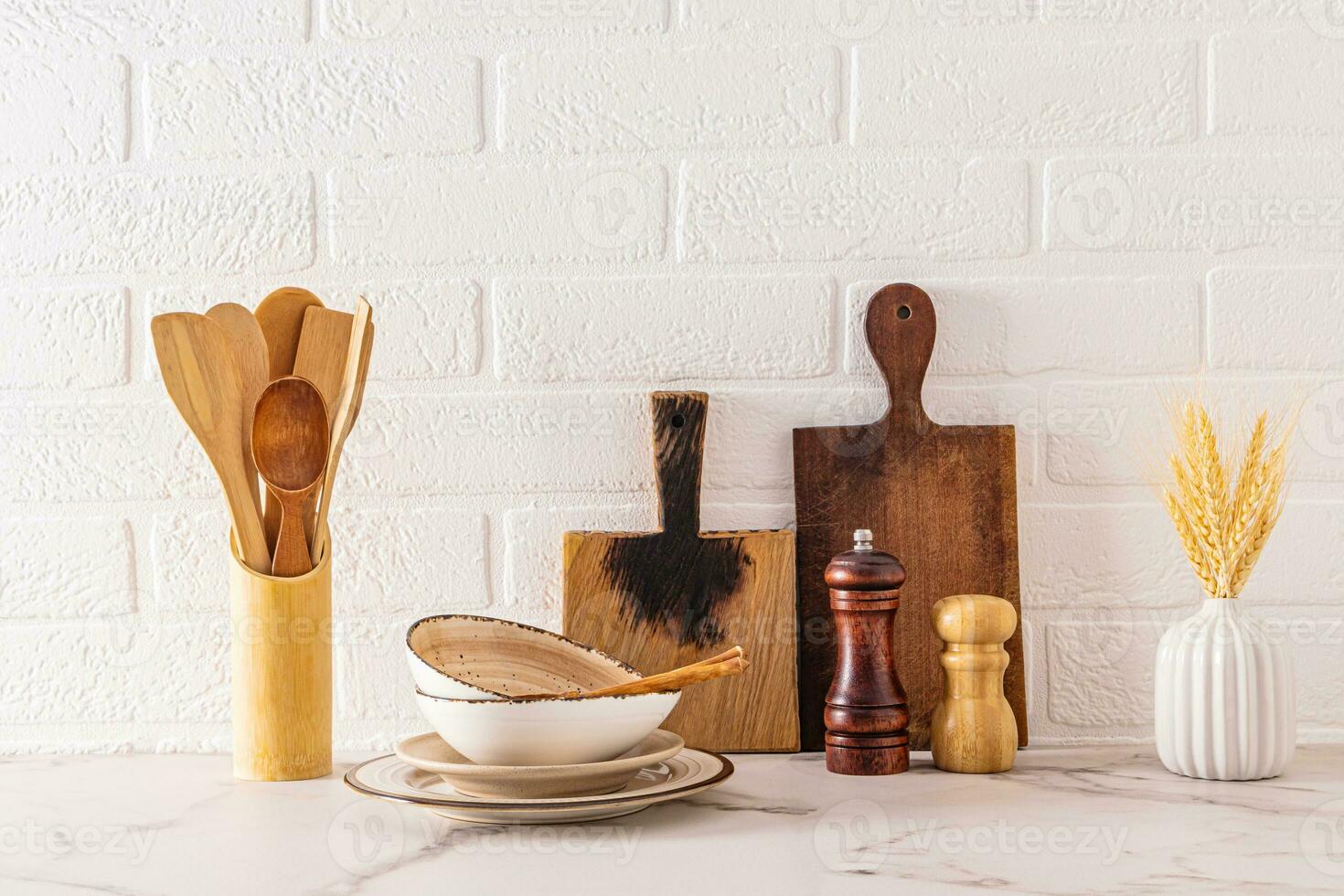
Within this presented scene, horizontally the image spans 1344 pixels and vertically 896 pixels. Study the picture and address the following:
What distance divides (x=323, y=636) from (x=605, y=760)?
0.27 metres

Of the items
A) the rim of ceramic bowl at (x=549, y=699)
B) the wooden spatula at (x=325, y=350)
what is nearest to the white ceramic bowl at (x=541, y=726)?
the rim of ceramic bowl at (x=549, y=699)

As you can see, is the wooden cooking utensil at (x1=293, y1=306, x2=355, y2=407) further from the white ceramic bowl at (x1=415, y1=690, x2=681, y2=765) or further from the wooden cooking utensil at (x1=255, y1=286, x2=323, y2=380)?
the white ceramic bowl at (x1=415, y1=690, x2=681, y2=765)

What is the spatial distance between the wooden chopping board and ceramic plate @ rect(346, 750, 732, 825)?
20cm

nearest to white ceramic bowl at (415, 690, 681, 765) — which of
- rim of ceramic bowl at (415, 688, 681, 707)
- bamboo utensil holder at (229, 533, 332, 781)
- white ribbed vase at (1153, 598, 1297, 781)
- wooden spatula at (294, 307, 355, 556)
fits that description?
rim of ceramic bowl at (415, 688, 681, 707)

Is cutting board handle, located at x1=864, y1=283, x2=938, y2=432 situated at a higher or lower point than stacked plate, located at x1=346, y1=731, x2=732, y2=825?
higher

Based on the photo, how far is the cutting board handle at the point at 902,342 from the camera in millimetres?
965

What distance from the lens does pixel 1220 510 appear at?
0.86 meters

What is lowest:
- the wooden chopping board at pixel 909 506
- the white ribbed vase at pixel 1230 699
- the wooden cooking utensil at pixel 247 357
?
the white ribbed vase at pixel 1230 699

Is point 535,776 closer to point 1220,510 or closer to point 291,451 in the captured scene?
point 291,451

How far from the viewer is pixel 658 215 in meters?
1.00

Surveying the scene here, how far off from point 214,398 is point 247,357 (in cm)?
4

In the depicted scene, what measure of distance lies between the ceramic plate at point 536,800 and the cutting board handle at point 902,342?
0.35 metres

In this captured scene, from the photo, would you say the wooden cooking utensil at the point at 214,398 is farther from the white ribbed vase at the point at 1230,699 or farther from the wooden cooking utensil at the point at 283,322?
the white ribbed vase at the point at 1230,699

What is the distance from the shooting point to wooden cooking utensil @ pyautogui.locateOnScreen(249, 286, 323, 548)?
0.91 metres
